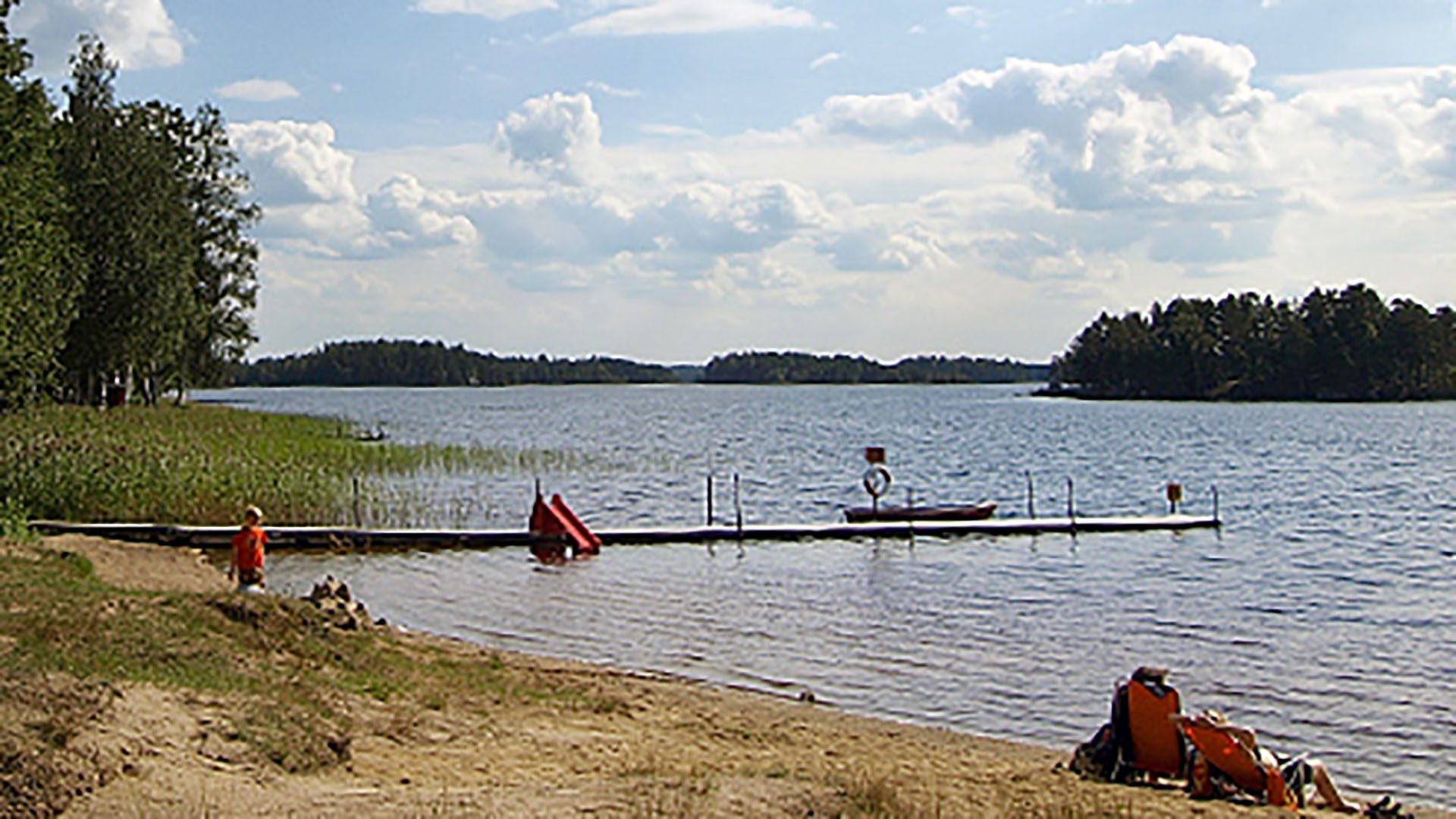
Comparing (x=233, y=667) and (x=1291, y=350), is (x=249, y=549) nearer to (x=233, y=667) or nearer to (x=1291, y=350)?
(x=233, y=667)

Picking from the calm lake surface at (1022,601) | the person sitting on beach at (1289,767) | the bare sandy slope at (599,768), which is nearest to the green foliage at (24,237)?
the calm lake surface at (1022,601)

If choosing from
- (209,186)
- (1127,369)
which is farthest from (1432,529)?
(1127,369)

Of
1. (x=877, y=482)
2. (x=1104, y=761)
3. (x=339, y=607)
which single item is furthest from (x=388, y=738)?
(x=877, y=482)

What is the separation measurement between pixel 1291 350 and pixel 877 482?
354ft

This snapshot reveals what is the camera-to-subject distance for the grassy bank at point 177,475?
86.8 ft

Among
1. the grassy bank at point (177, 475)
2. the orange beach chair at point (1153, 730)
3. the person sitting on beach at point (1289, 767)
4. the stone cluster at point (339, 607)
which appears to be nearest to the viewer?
the person sitting on beach at point (1289, 767)

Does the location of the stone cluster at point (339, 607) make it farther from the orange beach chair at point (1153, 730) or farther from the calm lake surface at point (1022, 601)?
the orange beach chair at point (1153, 730)

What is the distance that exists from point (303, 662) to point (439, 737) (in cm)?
209

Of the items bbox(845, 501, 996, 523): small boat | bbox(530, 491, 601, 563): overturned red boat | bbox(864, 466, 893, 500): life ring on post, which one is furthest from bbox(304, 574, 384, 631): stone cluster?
bbox(864, 466, 893, 500): life ring on post

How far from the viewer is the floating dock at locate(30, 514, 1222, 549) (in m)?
25.5

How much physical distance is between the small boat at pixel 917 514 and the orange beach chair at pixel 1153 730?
22080 mm

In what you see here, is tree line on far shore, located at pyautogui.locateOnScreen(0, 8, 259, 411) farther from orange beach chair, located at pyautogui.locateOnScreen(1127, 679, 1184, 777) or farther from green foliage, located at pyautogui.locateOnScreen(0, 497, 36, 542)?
orange beach chair, located at pyautogui.locateOnScreen(1127, 679, 1184, 777)

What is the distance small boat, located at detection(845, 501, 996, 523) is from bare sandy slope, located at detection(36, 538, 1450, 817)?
18956 mm

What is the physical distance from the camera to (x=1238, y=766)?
10.2 metres
